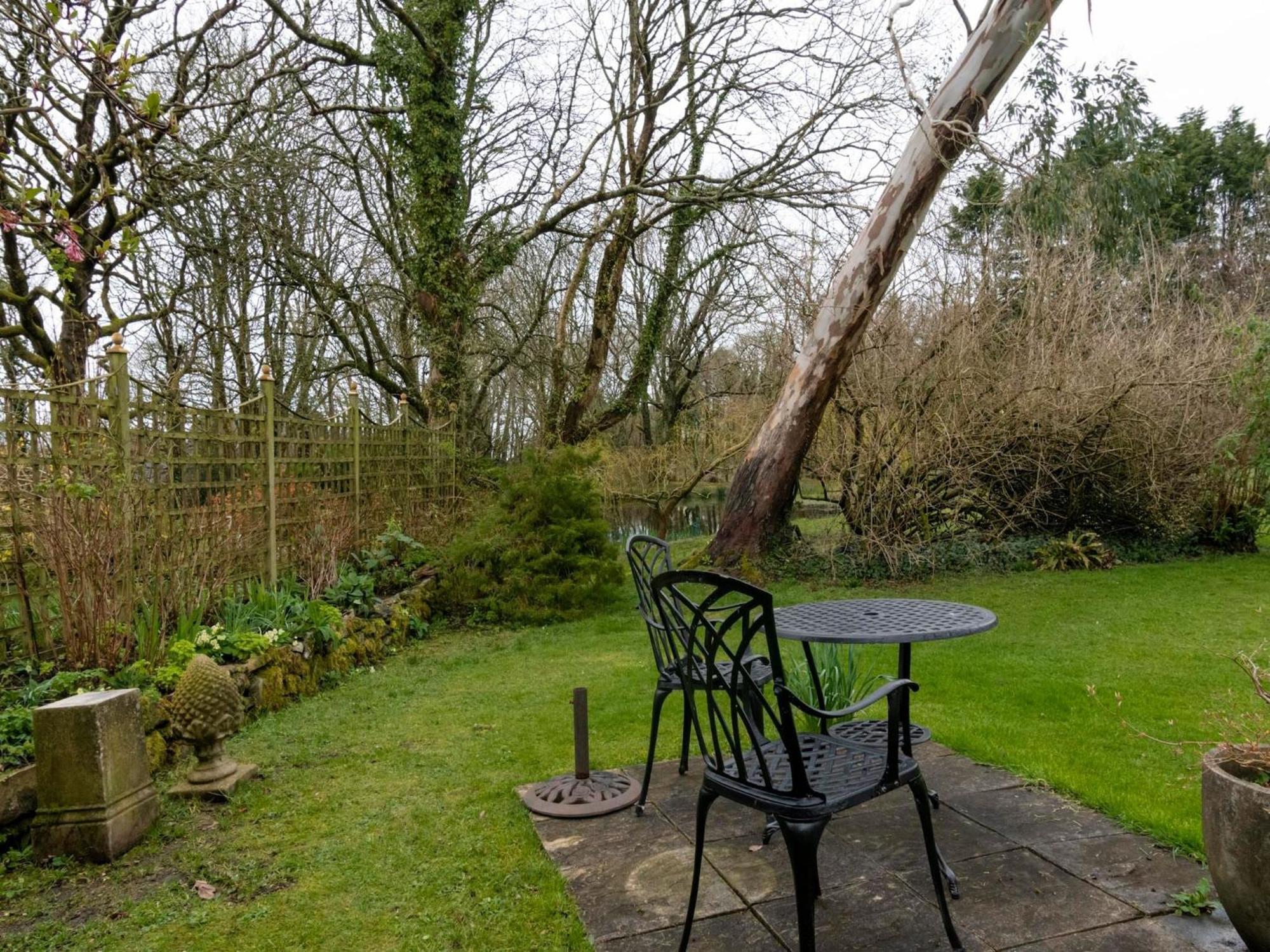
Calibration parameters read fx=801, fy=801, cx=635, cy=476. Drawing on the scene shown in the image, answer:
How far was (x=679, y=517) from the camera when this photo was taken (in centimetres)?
1839

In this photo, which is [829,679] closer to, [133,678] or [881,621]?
[881,621]

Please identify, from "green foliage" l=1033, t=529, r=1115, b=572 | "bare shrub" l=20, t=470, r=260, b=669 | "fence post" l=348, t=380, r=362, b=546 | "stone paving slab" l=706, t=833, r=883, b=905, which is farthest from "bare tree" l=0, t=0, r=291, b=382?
"green foliage" l=1033, t=529, r=1115, b=572

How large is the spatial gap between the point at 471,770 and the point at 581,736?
2.29ft

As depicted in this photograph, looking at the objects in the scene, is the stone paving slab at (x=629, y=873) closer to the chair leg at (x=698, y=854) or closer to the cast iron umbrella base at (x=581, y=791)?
the cast iron umbrella base at (x=581, y=791)

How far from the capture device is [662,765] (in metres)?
3.59

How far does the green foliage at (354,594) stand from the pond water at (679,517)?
296 inches

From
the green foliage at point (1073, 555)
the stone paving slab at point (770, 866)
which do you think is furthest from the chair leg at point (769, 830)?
the green foliage at point (1073, 555)

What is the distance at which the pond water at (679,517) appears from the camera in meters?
15.2

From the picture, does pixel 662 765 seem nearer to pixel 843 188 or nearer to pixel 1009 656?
pixel 1009 656

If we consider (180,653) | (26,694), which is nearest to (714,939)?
(26,694)

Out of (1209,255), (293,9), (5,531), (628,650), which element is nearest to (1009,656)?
(628,650)

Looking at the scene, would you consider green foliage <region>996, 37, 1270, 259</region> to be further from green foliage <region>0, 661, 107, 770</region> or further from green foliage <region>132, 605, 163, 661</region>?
green foliage <region>0, 661, 107, 770</region>

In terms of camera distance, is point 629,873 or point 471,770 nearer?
point 629,873

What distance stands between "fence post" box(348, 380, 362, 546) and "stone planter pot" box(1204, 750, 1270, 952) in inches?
271
